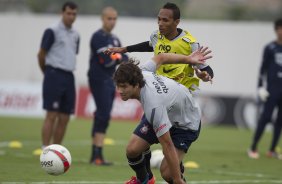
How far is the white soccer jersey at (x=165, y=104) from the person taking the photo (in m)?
7.88

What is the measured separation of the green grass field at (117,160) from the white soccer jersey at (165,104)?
74.1 inches

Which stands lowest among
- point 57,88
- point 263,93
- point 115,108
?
point 115,108

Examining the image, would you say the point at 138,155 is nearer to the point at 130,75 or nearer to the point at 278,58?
the point at 130,75

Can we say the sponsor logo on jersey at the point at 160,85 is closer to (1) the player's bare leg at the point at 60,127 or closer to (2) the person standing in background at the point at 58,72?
(2) the person standing in background at the point at 58,72

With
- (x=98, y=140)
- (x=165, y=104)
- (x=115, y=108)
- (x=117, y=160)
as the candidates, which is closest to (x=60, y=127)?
(x=98, y=140)

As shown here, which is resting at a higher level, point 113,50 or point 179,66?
point 113,50

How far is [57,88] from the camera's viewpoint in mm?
12664

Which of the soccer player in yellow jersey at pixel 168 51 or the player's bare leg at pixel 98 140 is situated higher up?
the soccer player in yellow jersey at pixel 168 51

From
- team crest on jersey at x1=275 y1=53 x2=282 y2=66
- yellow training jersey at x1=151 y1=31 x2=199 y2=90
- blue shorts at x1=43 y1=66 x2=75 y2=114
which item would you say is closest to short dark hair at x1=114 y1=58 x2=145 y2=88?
yellow training jersey at x1=151 y1=31 x2=199 y2=90

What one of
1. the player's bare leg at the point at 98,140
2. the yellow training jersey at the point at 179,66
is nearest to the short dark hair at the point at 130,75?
the yellow training jersey at the point at 179,66

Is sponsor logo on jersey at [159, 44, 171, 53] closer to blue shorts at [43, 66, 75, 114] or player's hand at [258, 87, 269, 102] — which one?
blue shorts at [43, 66, 75, 114]

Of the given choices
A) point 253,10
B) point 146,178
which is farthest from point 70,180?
point 253,10

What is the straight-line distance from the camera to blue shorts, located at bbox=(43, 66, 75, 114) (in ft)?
41.5

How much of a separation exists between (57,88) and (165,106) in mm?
4958
